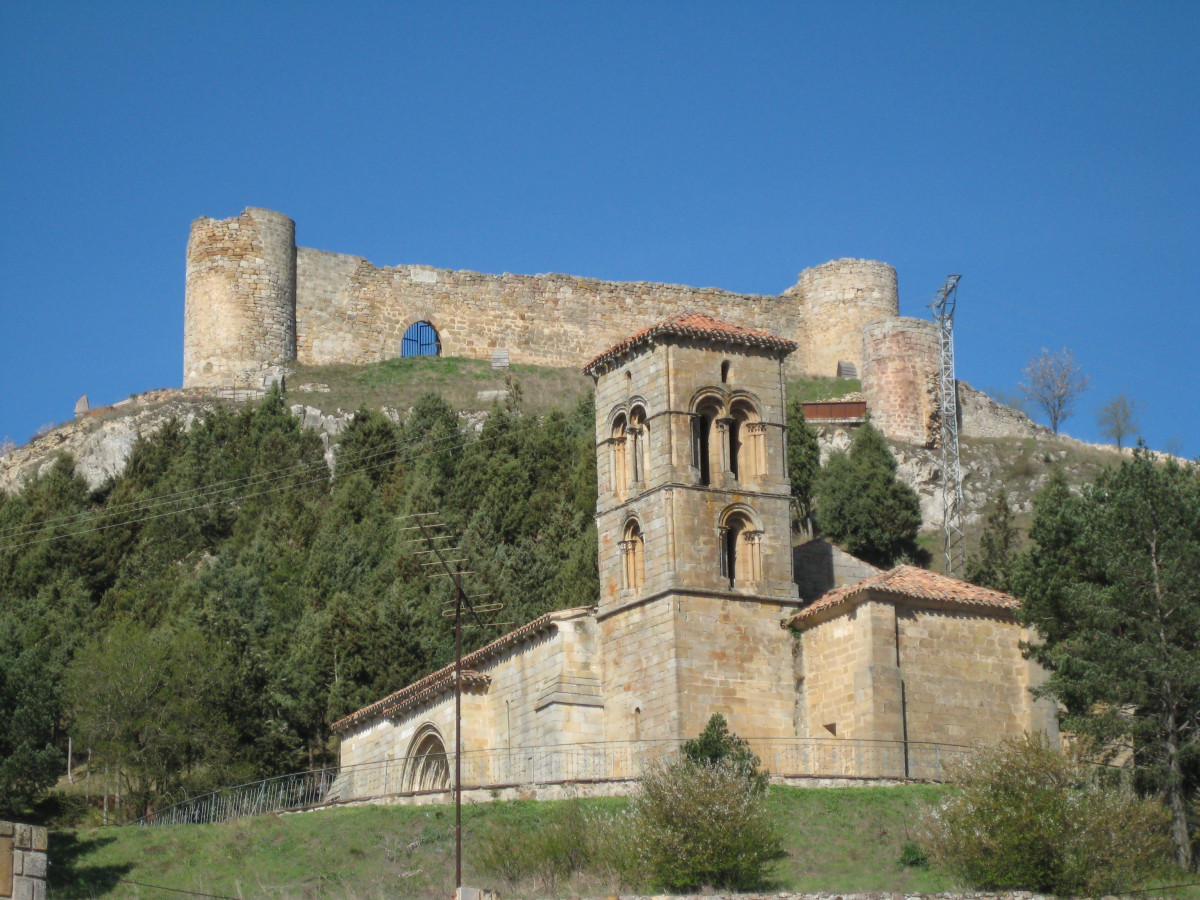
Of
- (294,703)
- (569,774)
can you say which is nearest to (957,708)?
(569,774)

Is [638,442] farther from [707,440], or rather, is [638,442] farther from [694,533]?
[694,533]

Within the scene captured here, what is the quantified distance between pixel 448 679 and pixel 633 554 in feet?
17.6

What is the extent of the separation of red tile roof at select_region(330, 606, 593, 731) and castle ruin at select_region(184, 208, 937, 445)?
26.8m

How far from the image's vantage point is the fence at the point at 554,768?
113 ft

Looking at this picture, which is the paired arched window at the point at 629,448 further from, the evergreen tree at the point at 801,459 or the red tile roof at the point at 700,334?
the evergreen tree at the point at 801,459

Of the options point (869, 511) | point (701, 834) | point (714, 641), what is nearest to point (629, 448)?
point (714, 641)

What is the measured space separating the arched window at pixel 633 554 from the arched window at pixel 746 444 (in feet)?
8.02

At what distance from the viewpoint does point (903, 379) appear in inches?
2657

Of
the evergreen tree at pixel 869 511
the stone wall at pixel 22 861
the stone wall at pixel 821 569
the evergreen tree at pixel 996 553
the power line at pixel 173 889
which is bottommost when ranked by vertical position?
the power line at pixel 173 889

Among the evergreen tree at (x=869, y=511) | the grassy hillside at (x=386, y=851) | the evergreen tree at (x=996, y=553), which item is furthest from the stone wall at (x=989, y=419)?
the grassy hillside at (x=386, y=851)

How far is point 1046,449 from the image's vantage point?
67.6 meters

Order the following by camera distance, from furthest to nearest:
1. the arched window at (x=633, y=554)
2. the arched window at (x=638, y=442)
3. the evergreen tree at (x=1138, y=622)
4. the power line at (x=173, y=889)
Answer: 1. the arched window at (x=638, y=442)
2. the arched window at (x=633, y=554)
3. the evergreen tree at (x=1138, y=622)
4. the power line at (x=173, y=889)

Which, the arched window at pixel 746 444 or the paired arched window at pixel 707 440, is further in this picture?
the arched window at pixel 746 444

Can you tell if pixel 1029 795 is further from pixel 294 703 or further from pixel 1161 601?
pixel 294 703
